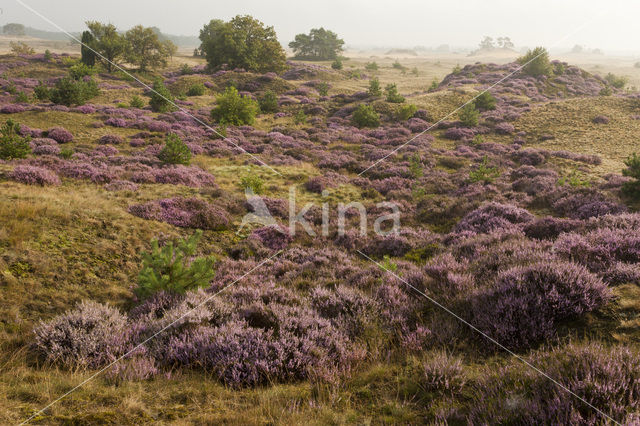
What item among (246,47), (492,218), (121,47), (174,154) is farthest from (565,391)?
(121,47)

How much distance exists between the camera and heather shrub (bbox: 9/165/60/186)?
1048cm

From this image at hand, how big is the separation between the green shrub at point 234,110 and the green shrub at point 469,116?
1844 cm

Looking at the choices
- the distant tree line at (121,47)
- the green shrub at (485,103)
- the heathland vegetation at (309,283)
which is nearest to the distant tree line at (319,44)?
the distant tree line at (121,47)

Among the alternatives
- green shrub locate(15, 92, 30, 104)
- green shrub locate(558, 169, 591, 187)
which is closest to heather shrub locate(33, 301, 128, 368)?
green shrub locate(558, 169, 591, 187)

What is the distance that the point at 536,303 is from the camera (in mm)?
4363

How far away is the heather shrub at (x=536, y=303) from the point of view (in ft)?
13.5

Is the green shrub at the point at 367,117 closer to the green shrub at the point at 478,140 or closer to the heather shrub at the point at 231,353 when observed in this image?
the green shrub at the point at 478,140

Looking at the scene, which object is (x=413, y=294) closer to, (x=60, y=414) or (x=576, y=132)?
(x=60, y=414)

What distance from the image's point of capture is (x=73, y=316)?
4777 mm

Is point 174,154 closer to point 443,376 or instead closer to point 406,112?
point 443,376

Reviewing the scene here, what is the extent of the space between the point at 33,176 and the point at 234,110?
17.5 m

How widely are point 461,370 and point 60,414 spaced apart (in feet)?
13.7

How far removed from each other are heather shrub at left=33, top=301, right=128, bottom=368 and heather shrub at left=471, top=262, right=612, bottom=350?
5.25 m

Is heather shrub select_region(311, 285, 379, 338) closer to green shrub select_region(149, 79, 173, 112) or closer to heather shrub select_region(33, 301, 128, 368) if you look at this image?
heather shrub select_region(33, 301, 128, 368)
